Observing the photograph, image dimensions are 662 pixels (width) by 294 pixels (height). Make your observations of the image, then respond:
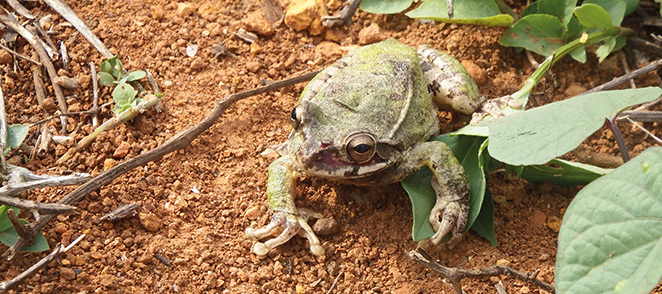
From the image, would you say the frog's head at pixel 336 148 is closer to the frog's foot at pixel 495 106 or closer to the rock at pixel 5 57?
the frog's foot at pixel 495 106

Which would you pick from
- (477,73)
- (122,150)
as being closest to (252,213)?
(122,150)

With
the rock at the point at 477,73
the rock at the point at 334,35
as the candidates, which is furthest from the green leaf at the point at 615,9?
the rock at the point at 334,35

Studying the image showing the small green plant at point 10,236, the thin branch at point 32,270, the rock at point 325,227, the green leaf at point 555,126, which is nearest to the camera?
the green leaf at point 555,126

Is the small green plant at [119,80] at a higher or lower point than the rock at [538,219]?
higher

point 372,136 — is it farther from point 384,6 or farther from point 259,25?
point 259,25

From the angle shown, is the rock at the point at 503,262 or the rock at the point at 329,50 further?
the rock at the point at 329,50

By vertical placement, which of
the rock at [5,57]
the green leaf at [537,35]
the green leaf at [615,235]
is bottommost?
the green leaf at [537,35]
